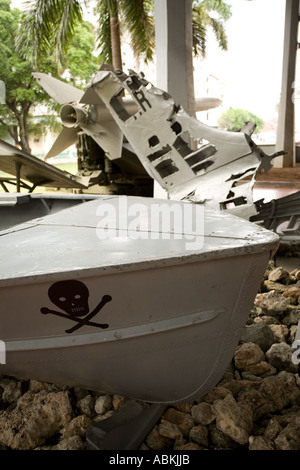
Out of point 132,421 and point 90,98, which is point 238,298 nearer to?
point 132,421

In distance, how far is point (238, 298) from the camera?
1.90 m

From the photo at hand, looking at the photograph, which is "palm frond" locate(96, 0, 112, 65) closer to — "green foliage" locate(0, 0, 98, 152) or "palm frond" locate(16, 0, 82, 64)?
"palm frond" locate(16, 0, 82, 64)

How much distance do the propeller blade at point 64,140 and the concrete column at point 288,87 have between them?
6154 millimetres

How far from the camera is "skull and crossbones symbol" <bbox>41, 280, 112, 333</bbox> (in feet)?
5.56

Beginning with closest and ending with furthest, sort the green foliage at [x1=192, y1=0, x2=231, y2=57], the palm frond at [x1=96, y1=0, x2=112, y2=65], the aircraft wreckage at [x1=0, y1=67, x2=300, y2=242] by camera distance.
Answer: the aircraft wreckage at [x1=0, y1=67, x2=300, y2=242] < the palm frond at [x1=96, y1=0, x2=112, y2=65] < the green foliage at [x1=192, y1=0, x2=231, y2=57]

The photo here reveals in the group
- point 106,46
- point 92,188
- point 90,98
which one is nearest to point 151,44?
point 106,46

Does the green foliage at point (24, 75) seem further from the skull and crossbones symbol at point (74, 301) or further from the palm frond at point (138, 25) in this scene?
the skull and crossbones symbol at point (74, 301)

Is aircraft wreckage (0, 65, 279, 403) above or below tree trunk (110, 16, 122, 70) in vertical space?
below

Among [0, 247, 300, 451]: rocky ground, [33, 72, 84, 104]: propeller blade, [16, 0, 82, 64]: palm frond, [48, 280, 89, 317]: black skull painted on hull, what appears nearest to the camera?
[48, 280, 89, 317]: black skull painted on hull

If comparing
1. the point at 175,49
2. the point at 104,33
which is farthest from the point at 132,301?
the point at 104,33

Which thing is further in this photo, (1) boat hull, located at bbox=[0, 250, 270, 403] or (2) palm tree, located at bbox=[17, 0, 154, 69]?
(2) palm tree, located at bbox=[17, 0, 154, 69]

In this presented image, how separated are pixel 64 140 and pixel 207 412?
25.2 ft

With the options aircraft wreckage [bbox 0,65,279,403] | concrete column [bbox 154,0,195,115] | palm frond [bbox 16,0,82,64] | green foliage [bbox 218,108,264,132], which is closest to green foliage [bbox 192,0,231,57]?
palm frond [bbox 16,0,82,64]

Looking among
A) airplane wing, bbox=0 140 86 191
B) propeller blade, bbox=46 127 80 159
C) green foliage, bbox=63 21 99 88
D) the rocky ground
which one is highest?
green foliage, bbox=63 21 99 88
